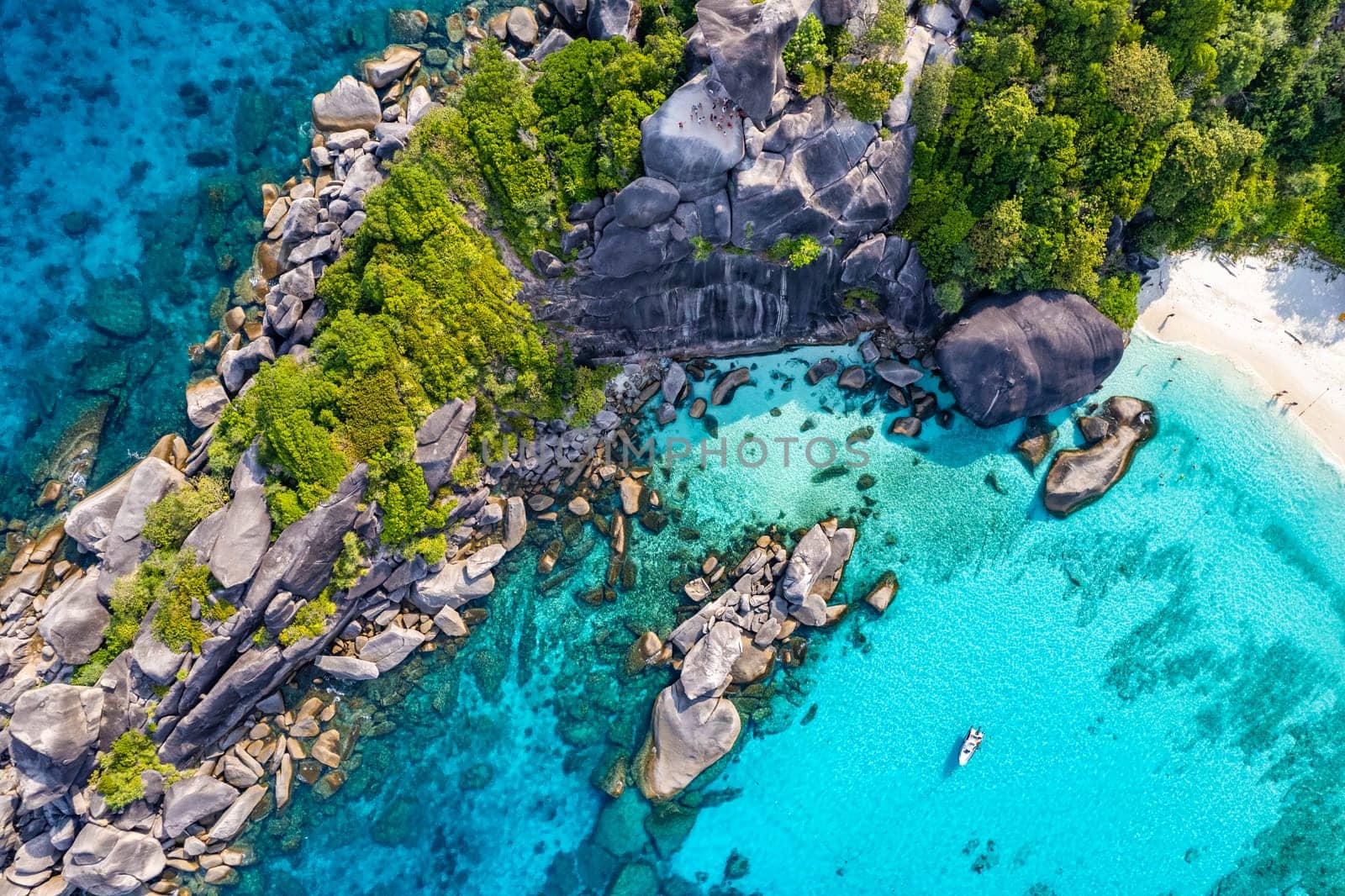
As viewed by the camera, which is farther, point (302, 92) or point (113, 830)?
point (302, 92)

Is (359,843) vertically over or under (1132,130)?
under

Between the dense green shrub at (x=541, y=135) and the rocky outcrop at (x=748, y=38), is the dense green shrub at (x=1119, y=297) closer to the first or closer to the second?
the rocky outcrop at (x=748, y=38)

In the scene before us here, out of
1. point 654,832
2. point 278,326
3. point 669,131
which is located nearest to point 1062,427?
point 669,131

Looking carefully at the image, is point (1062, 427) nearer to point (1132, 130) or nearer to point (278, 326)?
point (1132, 130)

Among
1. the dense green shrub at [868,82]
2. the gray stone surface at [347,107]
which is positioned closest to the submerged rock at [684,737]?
the dense green shrub at [868,82]

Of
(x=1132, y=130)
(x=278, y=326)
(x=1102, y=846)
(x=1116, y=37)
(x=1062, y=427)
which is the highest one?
(x=1116, y=37)

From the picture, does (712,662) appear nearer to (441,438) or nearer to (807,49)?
(441,438)
